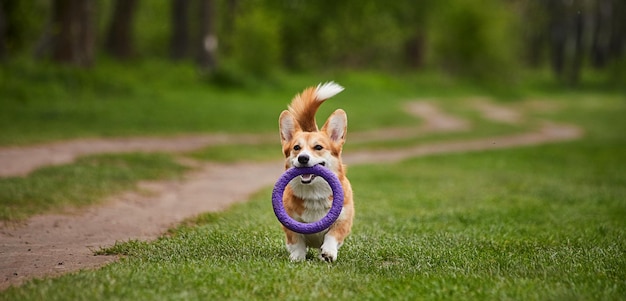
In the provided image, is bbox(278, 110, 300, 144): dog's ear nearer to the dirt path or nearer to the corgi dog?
the corgi dog

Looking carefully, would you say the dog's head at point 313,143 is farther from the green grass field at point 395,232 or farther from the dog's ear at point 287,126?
the green grass field at point 395,232

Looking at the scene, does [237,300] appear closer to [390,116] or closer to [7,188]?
[7,188]

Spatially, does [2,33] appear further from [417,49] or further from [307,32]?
[417,49]

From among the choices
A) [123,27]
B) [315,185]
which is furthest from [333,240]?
[123,27]

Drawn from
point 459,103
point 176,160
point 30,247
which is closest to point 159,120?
point 176,160

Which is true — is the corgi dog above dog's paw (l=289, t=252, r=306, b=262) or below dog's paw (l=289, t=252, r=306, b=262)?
above

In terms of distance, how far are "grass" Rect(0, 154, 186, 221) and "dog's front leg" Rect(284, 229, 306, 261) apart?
393 cm

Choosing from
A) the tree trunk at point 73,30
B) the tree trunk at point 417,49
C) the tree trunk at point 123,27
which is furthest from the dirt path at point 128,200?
the tree trunk at point 417,49

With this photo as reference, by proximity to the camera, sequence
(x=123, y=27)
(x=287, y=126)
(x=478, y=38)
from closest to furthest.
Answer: (x=287, y=126) < (x=123, y=27) < (x=478, y=38)

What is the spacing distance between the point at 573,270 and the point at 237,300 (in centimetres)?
271

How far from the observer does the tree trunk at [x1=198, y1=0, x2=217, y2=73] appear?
28.8 m

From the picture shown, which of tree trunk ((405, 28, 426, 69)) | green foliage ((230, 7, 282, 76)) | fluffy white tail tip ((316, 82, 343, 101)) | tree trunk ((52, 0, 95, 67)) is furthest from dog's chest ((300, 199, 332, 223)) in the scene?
tree trunk ((405, 28, 426, 69))

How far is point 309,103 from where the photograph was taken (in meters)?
6.71

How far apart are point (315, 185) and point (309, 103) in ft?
2.60
